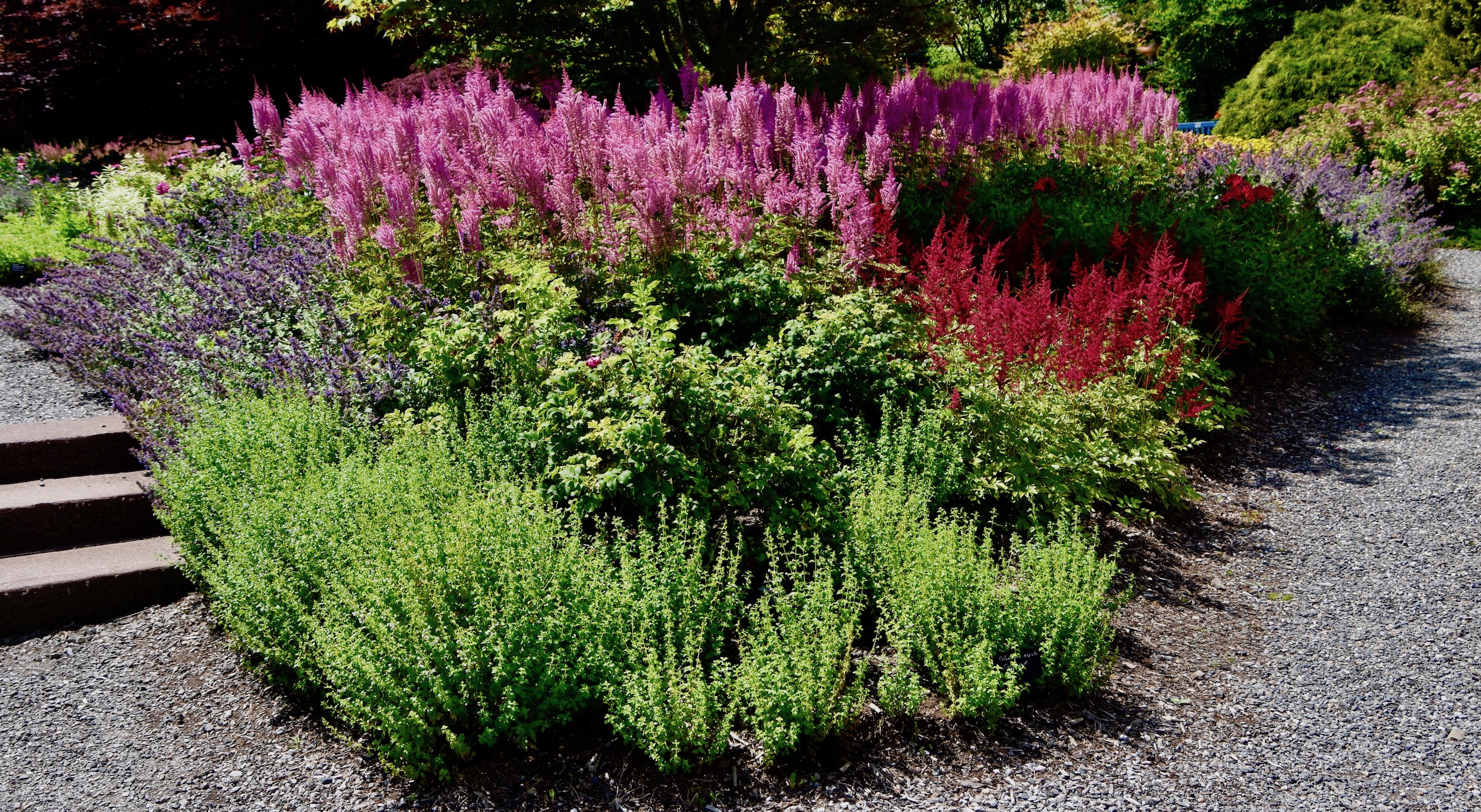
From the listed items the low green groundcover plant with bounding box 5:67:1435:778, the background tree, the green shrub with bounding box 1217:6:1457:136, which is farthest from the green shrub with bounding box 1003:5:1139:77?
the low green groundcover plant with bounding box 5:67:1435:778

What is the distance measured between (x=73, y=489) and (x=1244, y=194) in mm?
7992

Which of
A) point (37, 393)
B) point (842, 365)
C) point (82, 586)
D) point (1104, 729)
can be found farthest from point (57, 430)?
point (1104, 729)

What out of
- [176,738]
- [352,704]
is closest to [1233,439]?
[352,704]

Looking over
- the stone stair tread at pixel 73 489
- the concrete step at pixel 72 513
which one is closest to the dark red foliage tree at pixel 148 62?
the stone stair tread at pixel 73 489

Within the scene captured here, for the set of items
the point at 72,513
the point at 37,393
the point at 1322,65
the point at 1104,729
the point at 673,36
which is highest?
the point at 673,36

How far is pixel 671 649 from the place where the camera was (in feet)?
9.85

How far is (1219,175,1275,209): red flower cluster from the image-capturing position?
7270mm

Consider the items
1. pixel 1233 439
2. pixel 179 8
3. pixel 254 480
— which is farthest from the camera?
pixel 179 8

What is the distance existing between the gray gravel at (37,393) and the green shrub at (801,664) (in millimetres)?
4330

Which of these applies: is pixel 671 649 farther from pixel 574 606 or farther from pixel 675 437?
pixel 675 437

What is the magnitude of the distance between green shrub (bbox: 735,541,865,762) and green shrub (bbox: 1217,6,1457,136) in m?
15.6

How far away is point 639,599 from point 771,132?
3.85 m

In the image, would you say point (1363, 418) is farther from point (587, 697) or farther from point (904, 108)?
point (587, 697)

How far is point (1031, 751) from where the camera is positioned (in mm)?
3082
